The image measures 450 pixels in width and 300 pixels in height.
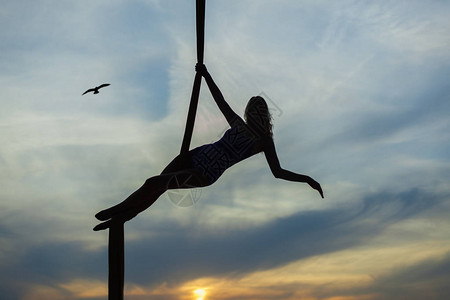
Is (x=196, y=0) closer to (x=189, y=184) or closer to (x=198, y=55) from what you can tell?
(x=198, y=55)

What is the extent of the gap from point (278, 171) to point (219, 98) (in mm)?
1468

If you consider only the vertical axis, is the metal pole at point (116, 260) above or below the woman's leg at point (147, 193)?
below

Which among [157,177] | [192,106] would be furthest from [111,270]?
[192,106]

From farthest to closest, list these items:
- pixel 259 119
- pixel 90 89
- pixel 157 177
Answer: pixel 90 89, pixel 259 119, pixel 157 177

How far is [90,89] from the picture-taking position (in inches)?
330

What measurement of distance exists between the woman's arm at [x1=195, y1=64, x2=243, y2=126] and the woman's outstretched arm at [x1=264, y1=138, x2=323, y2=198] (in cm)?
58

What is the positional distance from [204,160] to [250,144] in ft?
2.28

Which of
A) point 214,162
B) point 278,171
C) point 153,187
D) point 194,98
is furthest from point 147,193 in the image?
point 278,171

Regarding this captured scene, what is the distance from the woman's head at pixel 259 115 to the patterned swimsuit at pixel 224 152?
15 centimetres

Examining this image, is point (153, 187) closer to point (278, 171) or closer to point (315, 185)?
point (278, 171)

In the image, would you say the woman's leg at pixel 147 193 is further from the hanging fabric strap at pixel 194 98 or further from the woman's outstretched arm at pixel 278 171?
the woman's outstretched arm at pixel 278 171

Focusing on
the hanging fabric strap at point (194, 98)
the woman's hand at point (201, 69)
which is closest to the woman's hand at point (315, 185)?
the hanging fabric strap at point (194, 98)

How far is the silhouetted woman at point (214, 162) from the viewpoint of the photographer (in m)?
7.03

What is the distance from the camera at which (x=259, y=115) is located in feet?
24.7
